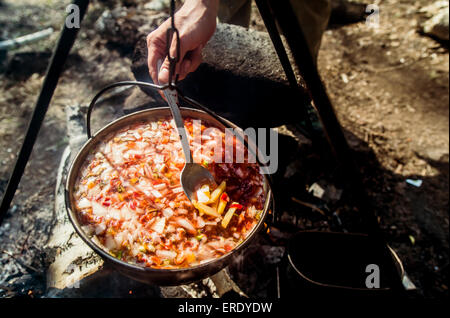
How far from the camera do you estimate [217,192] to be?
1.95m

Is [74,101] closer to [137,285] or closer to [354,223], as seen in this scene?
[137,285]

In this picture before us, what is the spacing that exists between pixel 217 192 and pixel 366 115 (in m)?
4.00

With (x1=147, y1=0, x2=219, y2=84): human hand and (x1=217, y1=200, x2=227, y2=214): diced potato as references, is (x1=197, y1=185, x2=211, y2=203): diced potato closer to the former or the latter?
(x1=217, y1=200, x2=227, y2=214): diced potato

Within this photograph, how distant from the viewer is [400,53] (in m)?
5.67

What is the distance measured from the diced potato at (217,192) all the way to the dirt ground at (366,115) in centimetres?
207

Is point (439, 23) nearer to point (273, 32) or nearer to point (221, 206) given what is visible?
point (273, 32)

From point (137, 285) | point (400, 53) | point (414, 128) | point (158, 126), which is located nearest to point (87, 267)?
point (137, 285)

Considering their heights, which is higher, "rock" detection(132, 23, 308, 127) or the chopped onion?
"rock" detection(132, 23, 308, 127)

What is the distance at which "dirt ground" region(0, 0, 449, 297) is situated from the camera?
130 inches

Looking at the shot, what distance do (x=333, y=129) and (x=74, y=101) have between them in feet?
15.6

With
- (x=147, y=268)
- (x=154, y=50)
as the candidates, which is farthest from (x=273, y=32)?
(x=147, y=268)

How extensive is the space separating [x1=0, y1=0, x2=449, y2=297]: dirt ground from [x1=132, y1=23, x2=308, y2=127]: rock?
6.19 ft

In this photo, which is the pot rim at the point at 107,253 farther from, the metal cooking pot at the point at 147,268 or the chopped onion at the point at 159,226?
the chopped onion at the point at 159,226

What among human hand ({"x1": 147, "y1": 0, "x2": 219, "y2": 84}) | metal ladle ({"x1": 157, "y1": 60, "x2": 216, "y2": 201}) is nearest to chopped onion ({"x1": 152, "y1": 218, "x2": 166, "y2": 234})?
metal ladle ({"x1": 157, "y1": 60, "x2": 216, "y2": 201})
